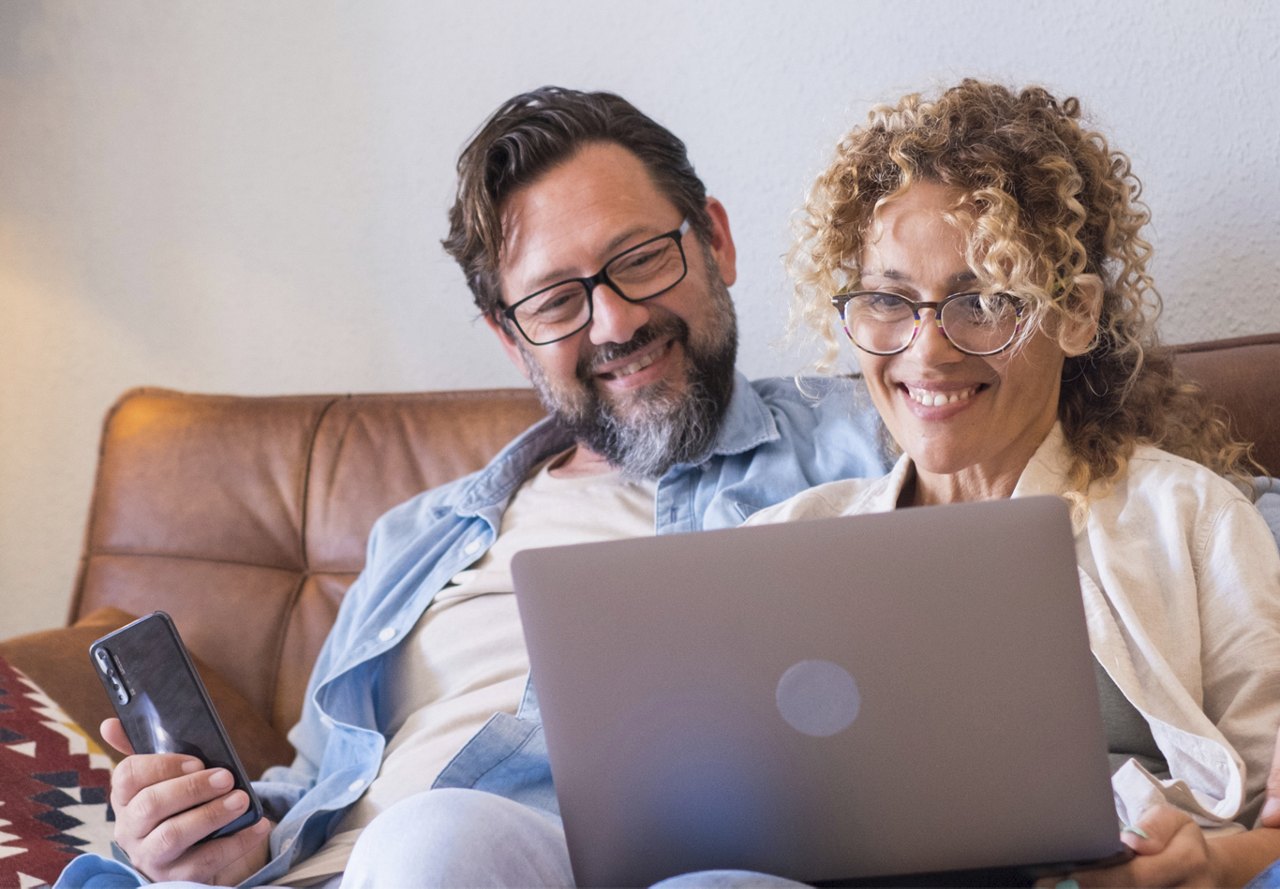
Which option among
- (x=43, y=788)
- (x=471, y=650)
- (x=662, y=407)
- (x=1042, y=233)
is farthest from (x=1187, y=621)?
(x=43, y=788)

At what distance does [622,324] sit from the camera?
5.24 feet

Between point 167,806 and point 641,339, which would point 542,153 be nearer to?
point 641,339

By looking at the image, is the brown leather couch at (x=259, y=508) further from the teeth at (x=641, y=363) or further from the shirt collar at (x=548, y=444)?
the teeth at (x=641, y=363)

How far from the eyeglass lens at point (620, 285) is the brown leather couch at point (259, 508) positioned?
23cm

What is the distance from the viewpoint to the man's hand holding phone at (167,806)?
1.22 metres

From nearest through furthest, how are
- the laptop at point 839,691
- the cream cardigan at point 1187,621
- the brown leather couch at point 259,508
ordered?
the laptop at point 839,691
the cream cardigan at point 1187,621
the brown leather couch at point 259,508

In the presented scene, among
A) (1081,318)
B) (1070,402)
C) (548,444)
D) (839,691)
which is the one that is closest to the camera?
(839,691)

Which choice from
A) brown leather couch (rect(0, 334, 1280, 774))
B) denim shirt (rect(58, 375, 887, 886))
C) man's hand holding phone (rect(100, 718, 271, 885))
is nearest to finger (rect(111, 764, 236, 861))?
man's hand holding phone (rect(100, 718, 271, 885))

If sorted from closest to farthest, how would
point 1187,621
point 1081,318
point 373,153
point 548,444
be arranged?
1. point 1187,621
2. point 1081,318
3. point 548,444
4. point 373,153

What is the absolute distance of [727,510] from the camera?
1515mm

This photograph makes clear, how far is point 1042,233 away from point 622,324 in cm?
58

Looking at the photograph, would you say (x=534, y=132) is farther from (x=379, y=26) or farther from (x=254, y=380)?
(x=254, y=380)

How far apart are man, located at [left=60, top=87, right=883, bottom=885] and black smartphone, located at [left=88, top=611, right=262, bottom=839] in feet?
0.59

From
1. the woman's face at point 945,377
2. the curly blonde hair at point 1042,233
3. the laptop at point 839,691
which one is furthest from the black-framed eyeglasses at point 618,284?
the laptop at point 839,691
